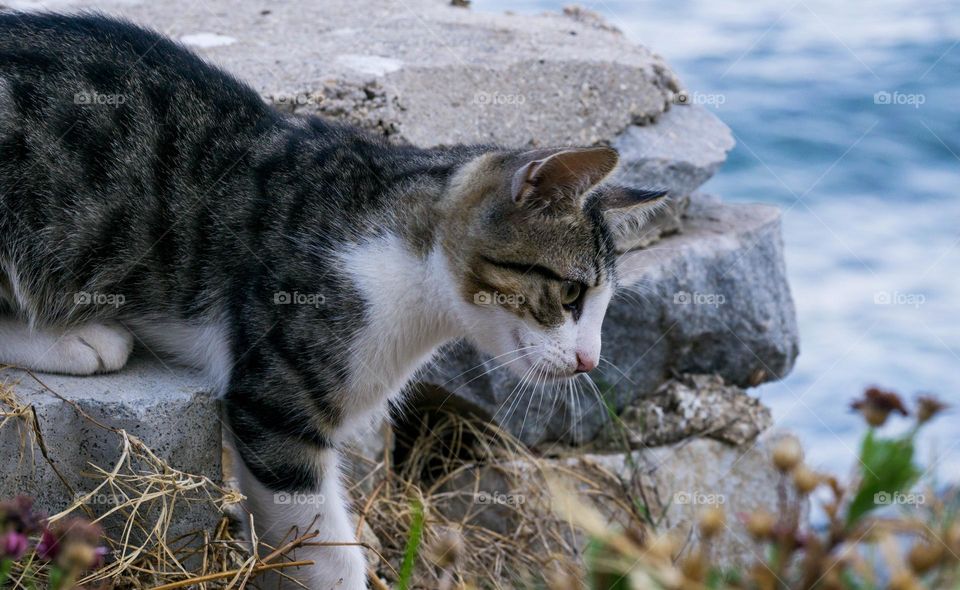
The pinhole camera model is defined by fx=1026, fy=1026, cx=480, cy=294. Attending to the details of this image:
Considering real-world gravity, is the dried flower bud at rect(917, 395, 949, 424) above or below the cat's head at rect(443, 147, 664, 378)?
above

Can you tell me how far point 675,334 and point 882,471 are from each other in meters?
2.76

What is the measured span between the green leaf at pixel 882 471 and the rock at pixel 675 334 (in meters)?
2.39

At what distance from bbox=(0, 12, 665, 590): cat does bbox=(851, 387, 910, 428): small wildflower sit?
138 cm

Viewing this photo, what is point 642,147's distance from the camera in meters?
3.51

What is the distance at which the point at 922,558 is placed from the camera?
720 mm

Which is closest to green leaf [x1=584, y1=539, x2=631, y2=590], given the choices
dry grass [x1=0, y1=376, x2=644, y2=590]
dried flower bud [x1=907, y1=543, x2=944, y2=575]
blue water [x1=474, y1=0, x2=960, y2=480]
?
dried flower bud [x1=907, y1=543, x2=944, y2=575]
